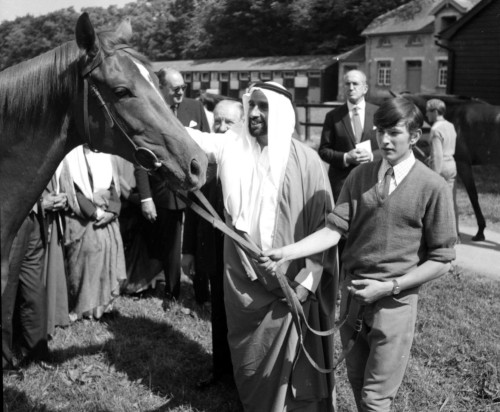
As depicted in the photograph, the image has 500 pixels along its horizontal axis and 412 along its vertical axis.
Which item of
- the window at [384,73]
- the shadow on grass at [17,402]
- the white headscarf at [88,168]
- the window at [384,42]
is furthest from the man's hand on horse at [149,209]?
the window at [384,42]

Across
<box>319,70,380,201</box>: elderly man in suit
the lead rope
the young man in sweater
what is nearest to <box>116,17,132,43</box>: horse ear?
the lead rope

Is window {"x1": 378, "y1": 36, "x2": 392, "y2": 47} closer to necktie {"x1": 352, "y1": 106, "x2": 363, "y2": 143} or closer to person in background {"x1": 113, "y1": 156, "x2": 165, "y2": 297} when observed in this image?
necktie {"x1": 352, "y1": 106, "x2": 363, "y2": 143}

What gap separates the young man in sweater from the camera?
2.86m

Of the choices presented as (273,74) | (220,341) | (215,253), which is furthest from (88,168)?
(273,74)

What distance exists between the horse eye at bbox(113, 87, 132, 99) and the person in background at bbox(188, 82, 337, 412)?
937 millimetres

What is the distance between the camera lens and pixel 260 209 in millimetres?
3330

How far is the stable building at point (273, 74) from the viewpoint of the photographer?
46.6m

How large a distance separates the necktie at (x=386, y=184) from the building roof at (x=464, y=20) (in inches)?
864

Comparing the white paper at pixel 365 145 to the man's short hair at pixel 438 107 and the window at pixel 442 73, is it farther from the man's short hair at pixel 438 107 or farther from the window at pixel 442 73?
the window at pixel 442 73

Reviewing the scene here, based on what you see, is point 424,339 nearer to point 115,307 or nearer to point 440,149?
point 115,307

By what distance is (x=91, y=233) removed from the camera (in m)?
5.34

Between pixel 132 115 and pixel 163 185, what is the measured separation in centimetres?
316

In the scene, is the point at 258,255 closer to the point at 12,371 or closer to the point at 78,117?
the point at 78,117

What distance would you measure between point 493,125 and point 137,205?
24.2ft
